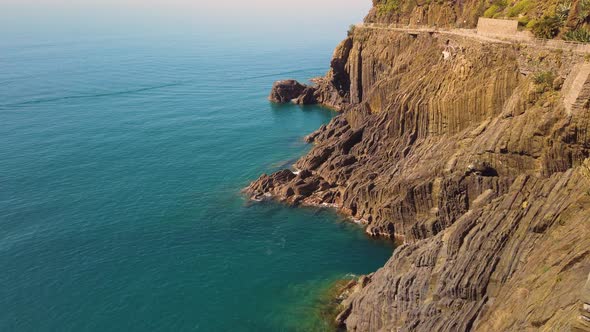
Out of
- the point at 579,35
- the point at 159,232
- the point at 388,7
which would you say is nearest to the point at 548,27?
the point at 579,35

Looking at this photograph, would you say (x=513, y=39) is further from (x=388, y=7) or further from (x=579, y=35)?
(x=388, y=7)

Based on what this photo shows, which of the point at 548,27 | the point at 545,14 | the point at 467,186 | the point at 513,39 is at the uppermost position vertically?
the point at 545,14

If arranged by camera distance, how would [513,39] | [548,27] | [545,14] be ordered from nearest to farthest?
[548,27], [545,14], [513,39]

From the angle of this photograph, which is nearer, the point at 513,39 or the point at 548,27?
the point at 548,27

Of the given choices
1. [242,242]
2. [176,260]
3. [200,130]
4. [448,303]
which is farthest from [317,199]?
[200,130]

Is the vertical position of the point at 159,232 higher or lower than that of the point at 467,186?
lower

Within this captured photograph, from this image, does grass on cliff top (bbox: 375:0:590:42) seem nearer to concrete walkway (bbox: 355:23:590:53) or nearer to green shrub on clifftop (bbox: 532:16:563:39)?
green shrub on clifftop (bbox: 532:16:563:39)

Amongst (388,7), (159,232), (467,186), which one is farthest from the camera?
(388,7)

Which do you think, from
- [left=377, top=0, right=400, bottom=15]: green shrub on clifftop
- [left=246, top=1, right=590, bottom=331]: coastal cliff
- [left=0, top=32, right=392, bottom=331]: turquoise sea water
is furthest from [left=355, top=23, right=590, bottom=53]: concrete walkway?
[left=0, top=32, right=392, bottom=331]: turquoise sea water
